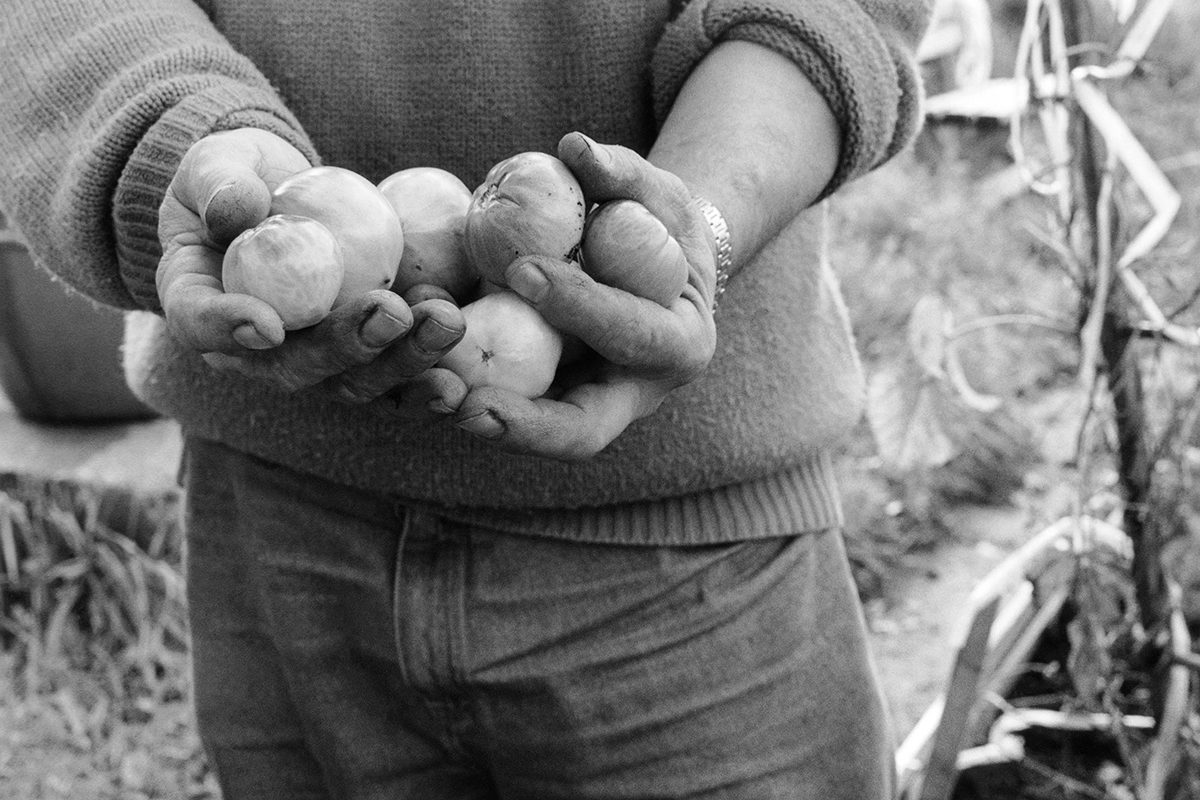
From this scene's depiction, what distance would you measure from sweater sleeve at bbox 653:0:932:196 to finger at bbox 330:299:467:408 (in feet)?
1.44

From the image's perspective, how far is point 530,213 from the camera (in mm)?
921

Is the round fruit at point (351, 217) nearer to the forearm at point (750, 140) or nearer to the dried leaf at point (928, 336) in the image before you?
the forearm at point (750, 140)

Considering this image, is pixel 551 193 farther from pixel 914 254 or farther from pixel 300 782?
pixel 914 254

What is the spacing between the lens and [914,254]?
12.7 ft

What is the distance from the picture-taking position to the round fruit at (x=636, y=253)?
2.93ft

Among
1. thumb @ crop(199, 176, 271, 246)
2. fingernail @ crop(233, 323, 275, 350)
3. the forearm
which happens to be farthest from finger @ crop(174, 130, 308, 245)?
the forearm

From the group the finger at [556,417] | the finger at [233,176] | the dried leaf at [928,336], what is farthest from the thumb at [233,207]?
the dried leaf at [928,336]

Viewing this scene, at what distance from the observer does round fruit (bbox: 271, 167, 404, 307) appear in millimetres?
978

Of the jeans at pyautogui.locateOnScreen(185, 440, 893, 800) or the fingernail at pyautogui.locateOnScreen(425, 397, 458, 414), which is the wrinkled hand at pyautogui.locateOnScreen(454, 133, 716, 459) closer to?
the fingernail at pyautogui.locateOnScreen(425, 397, 458, 414)

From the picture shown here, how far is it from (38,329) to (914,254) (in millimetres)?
2426

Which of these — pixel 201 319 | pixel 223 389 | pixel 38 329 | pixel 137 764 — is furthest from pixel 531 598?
pixel 38 329

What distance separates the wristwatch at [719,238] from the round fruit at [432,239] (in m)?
0.19

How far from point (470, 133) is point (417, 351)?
42cm

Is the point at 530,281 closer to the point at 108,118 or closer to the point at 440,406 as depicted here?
the point at 440,406
